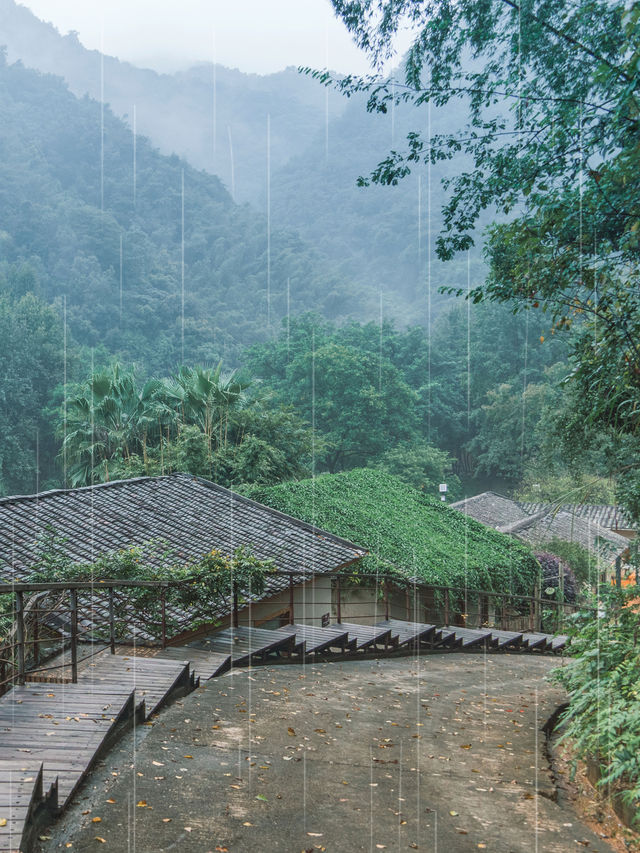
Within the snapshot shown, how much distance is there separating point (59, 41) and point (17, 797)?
5013 inches

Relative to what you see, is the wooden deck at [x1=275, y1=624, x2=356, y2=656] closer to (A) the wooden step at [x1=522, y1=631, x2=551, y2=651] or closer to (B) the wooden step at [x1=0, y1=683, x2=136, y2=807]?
(B) the wooden step at [x1=0, y1=683, x2=136, y2=807]

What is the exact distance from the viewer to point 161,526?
54.8 feet

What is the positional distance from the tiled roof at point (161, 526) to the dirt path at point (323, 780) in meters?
7.81

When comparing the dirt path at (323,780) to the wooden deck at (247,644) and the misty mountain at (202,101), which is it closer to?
the wooden deck at (247,644)

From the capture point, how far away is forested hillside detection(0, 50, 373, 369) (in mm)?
55219

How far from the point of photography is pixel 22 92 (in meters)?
76.3

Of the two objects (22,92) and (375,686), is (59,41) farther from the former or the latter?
(375,686)

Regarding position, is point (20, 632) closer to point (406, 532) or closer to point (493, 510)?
point (406, 532)

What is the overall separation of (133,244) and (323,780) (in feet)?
198

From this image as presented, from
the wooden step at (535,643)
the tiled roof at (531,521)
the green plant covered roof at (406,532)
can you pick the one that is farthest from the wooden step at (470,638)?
the tiled roof at (531,521)

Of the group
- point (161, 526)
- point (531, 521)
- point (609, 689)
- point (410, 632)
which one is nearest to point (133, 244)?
point (531, 521)

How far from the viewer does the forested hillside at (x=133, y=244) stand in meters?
55.2

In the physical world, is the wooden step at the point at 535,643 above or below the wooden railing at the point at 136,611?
below

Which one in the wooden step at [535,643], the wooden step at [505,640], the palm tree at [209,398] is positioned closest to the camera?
the wooden step at [505,640]
